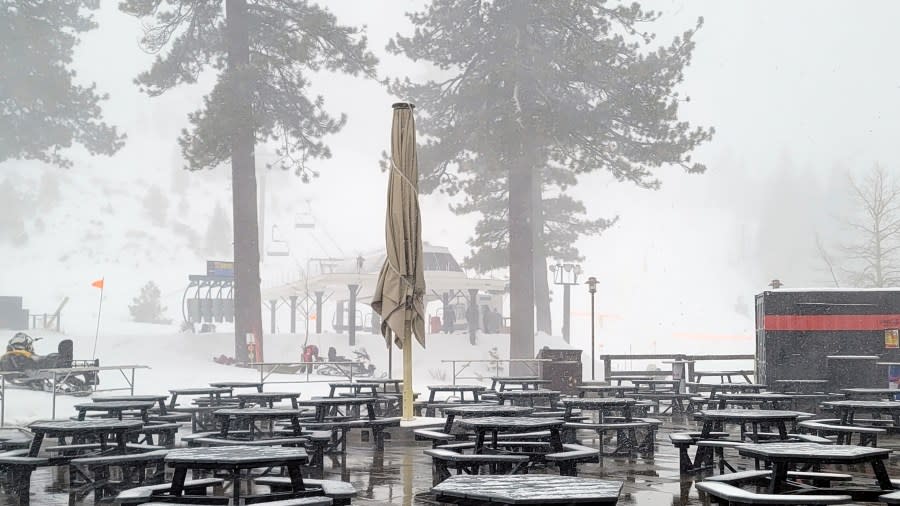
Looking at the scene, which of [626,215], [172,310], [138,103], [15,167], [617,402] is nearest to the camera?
[617,402]

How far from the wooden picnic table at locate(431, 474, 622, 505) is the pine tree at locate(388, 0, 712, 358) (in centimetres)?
2148

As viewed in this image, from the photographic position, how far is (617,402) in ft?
26.7

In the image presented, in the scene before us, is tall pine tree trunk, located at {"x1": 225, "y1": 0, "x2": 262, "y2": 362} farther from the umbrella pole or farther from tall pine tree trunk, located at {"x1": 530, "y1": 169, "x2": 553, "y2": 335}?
the umbrella pole

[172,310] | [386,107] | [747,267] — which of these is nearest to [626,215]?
[747,267]

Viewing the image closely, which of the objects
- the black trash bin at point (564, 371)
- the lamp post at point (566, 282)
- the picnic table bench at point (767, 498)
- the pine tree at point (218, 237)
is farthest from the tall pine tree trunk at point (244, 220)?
the pine tree at point (218, 237)

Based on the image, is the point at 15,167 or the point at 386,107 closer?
the point at 15,167

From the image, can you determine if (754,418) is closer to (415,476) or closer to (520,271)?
(415,476)

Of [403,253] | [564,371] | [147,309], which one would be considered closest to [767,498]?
[403,253]

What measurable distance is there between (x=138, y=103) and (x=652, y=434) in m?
171

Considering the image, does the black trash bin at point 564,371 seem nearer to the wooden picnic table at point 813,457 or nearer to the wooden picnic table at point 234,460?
the wooden picnic table at point 813,457

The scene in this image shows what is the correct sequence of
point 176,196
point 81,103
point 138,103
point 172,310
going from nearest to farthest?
point 81,103 < point 172,310 < point 176,196 < point 138,103

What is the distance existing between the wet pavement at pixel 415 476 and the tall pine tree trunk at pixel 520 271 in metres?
17.3

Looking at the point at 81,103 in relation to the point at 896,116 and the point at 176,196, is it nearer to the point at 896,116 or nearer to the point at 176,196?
the point at 896,116

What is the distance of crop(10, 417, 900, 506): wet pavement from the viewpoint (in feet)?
20.3
